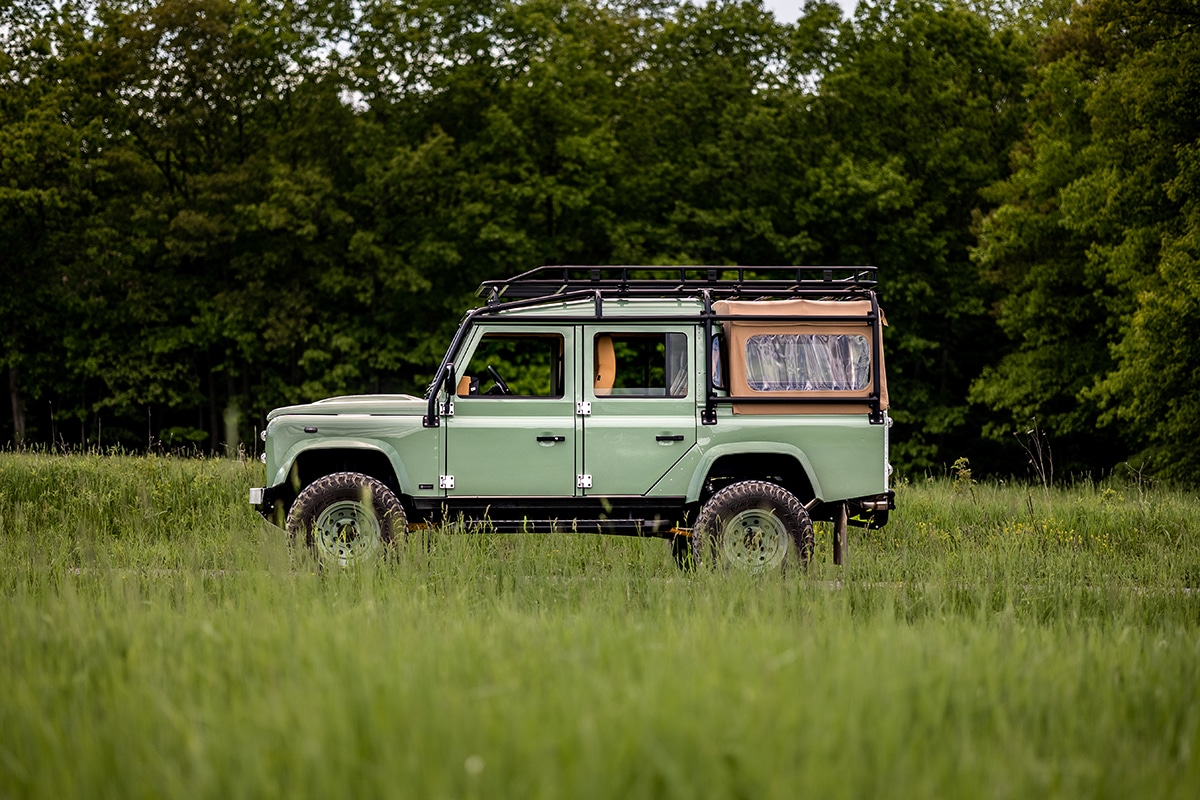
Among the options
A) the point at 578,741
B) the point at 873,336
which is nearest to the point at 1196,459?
the point at 873,336

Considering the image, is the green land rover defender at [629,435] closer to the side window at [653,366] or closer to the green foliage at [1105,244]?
the side window at [653,366]

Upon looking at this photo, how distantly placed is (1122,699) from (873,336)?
16.1 feet

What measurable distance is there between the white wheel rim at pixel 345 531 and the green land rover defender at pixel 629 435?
0.6 inches

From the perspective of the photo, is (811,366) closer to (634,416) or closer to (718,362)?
(718,362)

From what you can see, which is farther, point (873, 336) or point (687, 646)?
point (873, 336)

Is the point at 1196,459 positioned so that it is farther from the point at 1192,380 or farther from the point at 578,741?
the point at 578,741

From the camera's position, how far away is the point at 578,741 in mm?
3338

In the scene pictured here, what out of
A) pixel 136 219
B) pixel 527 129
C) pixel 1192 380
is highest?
pixel 527 129

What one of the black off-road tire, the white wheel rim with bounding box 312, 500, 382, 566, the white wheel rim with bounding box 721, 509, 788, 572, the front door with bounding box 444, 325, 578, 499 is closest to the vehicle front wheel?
the white wheel rim with bounding box 312, 500, 382, 566

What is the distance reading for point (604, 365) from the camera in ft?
29.6

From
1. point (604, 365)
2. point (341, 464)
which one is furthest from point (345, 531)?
point (604, 365)

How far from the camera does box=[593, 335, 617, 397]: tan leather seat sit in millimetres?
8953

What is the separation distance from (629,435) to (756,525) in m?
1.19

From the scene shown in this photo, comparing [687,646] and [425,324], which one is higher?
[425,324]
